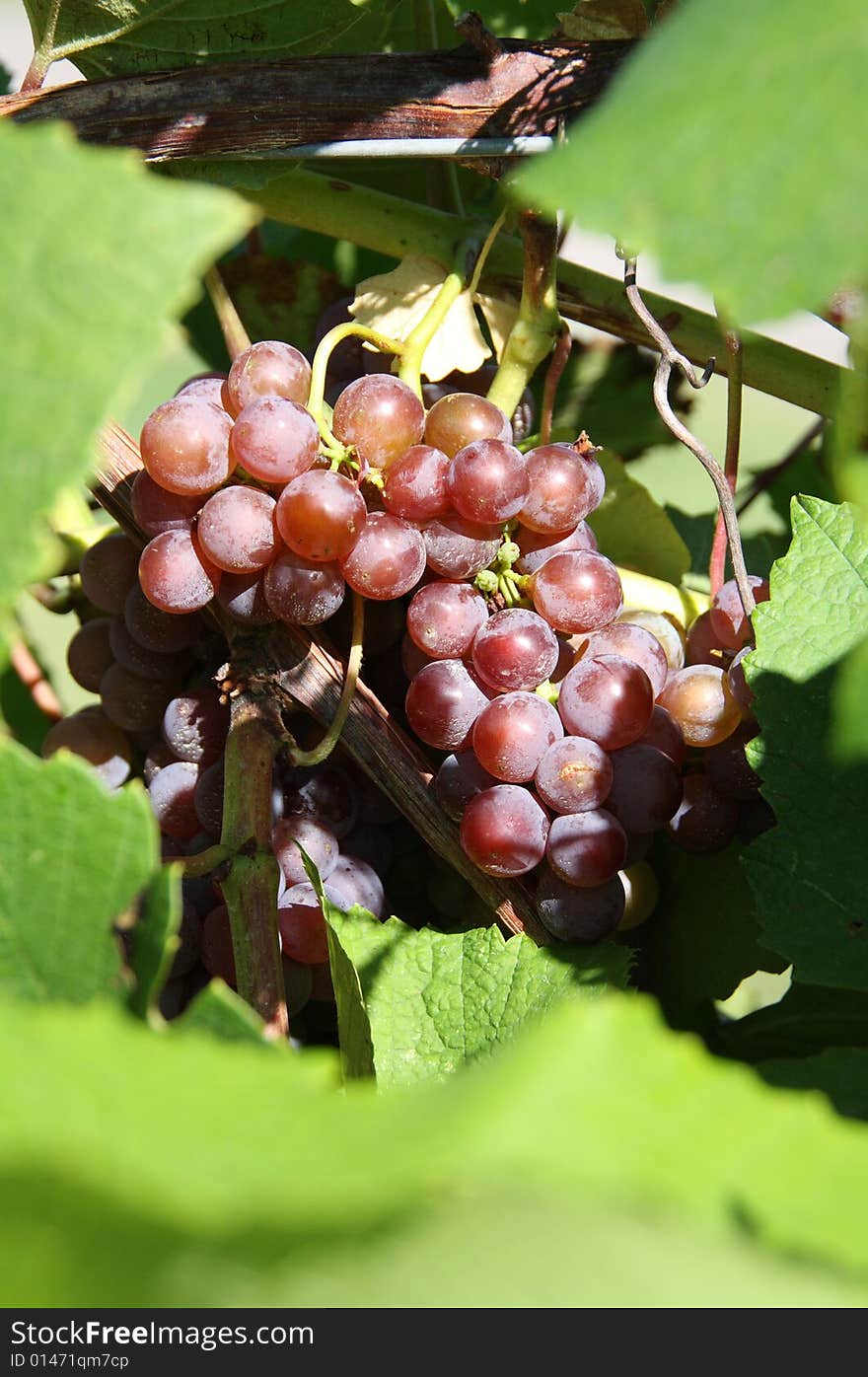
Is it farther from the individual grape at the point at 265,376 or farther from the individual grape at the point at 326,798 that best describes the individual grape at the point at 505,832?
the individual grape at the point at 265,376

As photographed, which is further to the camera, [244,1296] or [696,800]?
[696,800]

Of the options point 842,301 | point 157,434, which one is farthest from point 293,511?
point 842,301

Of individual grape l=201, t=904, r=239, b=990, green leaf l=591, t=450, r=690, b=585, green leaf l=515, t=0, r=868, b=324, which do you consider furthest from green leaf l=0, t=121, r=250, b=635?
green leaf l=591, t=450, r=690, b=585

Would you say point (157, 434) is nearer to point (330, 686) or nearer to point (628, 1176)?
point (330, 686)

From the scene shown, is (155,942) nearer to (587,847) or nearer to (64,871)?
(64,871)

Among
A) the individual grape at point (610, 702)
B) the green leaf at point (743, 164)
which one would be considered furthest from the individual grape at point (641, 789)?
the green leaf at point (743, 164)
